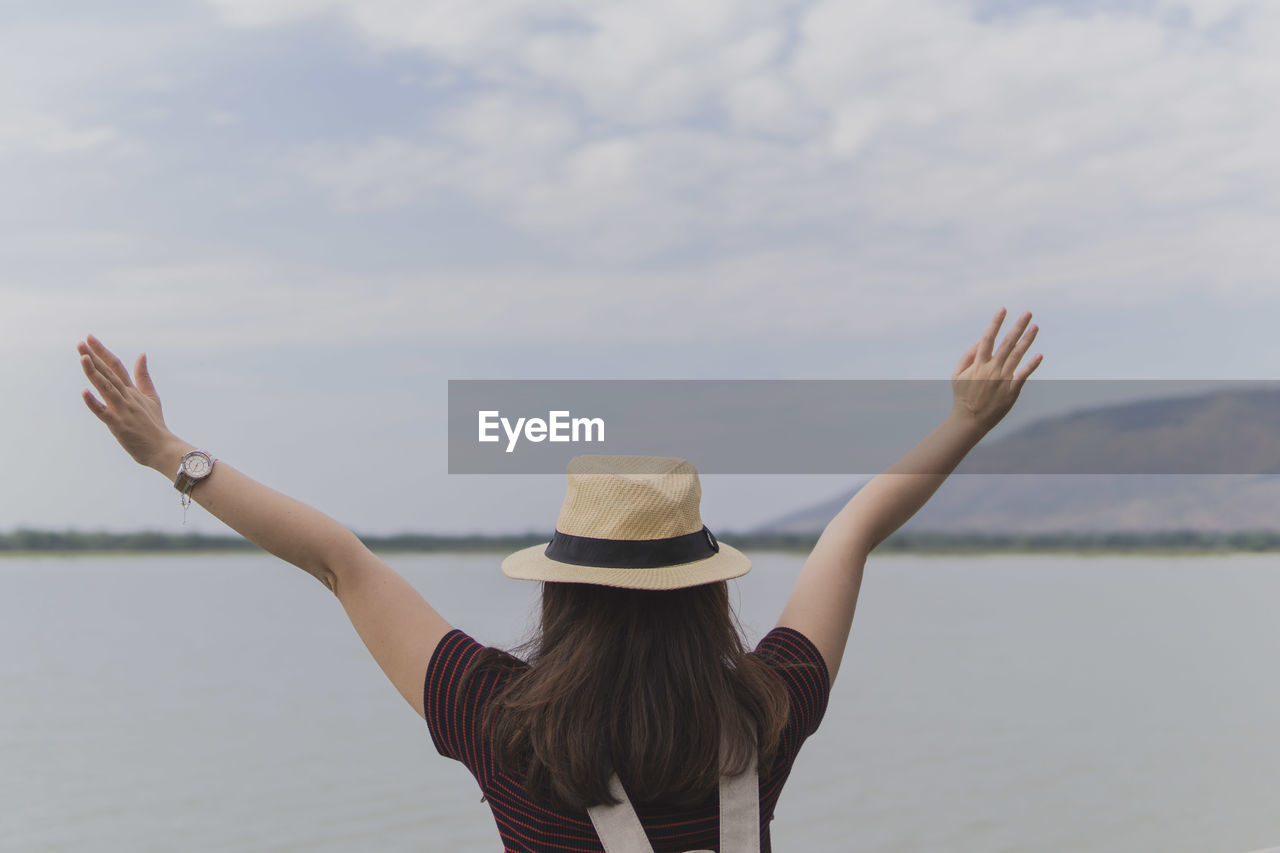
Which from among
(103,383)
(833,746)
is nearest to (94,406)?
(103,383)

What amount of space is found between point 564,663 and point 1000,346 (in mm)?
842

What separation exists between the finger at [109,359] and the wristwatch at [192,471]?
0.15 meters

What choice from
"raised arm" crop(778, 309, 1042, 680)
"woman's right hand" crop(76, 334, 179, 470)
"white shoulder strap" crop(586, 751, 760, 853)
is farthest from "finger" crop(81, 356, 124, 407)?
"raised arm" crop(778, 309, 1042, 680)

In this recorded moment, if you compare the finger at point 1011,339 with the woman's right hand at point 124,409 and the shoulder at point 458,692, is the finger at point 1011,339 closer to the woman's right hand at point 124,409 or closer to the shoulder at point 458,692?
the shoulder at point 458,692

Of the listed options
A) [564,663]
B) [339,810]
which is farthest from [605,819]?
[339,810]

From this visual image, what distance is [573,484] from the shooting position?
125 cm

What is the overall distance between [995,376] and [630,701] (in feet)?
2.55

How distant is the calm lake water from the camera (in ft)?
26.1

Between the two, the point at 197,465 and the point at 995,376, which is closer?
the point at 197,465

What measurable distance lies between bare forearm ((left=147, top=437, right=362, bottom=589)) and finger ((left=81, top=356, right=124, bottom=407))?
12cm

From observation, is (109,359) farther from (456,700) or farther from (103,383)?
(456,700)

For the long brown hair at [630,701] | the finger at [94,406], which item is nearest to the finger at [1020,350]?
the long brown hair at [630,701]

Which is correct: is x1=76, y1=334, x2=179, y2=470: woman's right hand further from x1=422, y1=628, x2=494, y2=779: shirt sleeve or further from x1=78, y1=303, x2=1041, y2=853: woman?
x1=422, y1=628, x2=494, y2=779: shirt sleeve

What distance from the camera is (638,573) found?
1.13m
